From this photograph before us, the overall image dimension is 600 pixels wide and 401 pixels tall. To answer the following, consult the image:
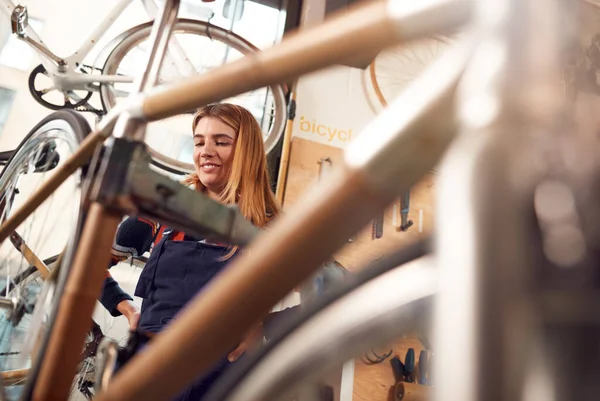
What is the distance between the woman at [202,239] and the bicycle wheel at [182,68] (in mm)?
501

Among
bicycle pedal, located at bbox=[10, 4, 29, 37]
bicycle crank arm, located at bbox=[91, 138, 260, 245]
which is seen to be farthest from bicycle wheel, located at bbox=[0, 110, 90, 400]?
bicycle crank arm, located at bbox=[91, 138, 260, 245]

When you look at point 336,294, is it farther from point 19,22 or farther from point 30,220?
point 19,22

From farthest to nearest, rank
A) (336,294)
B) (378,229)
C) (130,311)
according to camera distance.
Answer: (378,229)
(130,311)
(336,294)

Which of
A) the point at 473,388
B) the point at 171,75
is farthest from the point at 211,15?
the point at 473,388

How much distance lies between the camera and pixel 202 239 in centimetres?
71

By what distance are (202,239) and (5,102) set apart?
3.31 feet

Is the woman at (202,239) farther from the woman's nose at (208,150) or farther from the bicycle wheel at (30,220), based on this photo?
the bicycle wheel at (30,220)

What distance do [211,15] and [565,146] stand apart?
1545 millimetres

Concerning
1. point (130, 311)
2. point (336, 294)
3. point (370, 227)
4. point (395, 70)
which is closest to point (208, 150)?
point (130, 311)

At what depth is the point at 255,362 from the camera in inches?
11.4

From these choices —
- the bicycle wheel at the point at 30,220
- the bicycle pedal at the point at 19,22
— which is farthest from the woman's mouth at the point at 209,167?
the bicycle pedal at the point at 19,22

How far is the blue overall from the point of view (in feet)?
2.06

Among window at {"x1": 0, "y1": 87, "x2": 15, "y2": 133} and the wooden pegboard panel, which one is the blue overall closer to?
the wooden pegboard panel

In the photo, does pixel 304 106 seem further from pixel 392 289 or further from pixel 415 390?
pixel 392 289
